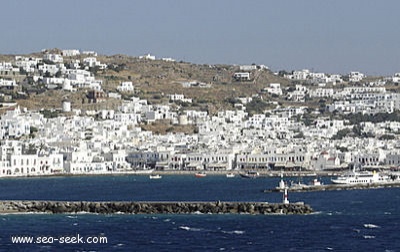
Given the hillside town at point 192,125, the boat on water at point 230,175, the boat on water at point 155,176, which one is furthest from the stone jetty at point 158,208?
the hillside town at point 192,125

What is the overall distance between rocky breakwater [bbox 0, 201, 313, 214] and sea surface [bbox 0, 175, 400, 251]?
2.58 ft

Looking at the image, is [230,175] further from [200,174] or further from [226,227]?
[226,227]

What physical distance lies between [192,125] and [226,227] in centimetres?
7073

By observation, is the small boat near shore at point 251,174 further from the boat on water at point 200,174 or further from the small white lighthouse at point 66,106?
the small white lighthouse at point 66,106

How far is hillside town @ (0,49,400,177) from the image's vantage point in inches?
3287

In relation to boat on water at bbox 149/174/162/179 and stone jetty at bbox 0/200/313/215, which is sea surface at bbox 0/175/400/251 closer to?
stone jetty at bbox 0/200/313/215

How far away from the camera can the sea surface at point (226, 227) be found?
34062 millimetres

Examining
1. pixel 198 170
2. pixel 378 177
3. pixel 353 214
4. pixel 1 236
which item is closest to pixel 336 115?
pixel 198 170

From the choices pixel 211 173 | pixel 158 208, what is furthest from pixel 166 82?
pixel 158 208

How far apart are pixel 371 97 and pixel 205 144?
38.7m

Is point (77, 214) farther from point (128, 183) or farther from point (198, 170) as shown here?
point (198, 170)

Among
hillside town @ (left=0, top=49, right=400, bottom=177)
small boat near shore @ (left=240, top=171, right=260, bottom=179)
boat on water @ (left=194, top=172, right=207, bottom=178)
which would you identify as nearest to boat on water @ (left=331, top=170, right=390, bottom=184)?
small boat near shore @ (left=240, top=171, right=260, bottom=179)

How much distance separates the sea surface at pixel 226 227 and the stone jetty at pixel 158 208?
78cm

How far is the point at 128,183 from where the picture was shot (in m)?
68.6
